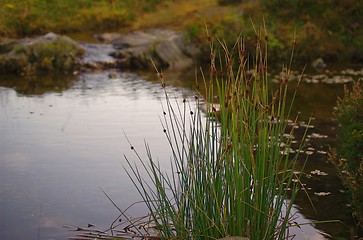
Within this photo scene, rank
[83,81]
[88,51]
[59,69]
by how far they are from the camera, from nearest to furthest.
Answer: [83,81] < [59,69] < [88,51]

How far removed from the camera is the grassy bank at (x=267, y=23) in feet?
61.1

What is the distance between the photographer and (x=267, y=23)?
19.8 meters

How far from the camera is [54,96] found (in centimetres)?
1231

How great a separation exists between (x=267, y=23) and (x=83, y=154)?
13348 mm

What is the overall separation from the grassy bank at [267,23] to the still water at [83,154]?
5.13 meters

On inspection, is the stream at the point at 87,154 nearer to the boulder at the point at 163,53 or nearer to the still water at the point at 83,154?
the still water at the point at 83,154

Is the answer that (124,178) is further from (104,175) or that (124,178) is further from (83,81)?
(83,81)

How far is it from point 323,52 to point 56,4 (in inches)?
411

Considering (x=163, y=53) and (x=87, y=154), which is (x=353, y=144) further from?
(x=163, y=53)

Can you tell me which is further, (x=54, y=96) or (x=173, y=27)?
(x=173, y=27)

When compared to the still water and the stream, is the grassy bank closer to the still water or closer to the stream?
the stream

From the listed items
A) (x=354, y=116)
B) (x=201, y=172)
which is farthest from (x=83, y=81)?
(x=201, y=172)

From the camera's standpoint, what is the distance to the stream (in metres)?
5.39

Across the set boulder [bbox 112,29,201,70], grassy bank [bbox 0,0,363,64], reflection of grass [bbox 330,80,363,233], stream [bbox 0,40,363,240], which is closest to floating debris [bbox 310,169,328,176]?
stream [bbox 0,40,363,240]
